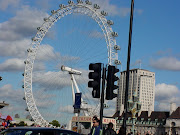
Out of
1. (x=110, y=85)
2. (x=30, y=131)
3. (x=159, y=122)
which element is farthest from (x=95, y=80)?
(x=159, y=122)

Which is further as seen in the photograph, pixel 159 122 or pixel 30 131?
pixel 159 122

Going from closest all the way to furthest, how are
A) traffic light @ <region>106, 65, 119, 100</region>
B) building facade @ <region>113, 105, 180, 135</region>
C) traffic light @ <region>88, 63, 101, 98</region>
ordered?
traffic light @ <region>88, 63, 101, 98</region> < traffic light @ <region>106, 65, 119, 100</region> < building facade @ <region>113, 105, 180, 135</region>

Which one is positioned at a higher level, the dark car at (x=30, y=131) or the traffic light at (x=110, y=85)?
the traffic light at (x=110, y=85)

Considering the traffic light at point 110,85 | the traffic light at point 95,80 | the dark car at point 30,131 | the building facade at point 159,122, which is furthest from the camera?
the building facade at point 159,122

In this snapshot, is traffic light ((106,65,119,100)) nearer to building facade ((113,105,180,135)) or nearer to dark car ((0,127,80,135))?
dark car ((0,127,80,135))

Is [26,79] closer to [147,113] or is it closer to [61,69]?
[61,69]

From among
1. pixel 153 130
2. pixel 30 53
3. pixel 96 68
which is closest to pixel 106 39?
pixel 30 53

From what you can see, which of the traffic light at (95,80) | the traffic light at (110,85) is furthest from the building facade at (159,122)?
the traffic light at (95,80)

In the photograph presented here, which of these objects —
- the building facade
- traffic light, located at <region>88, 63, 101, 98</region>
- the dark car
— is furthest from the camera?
the building facade

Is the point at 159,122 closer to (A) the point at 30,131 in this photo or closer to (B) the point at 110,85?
(B) the point at 110,85

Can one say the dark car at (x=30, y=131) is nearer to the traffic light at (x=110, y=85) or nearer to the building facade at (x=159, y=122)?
the traffic light at (x=110, y=85)

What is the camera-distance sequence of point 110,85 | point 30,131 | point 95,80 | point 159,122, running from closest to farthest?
point 30,131
point 95,80
point 110,85
point 159,122

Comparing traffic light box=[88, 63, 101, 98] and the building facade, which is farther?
the building facade

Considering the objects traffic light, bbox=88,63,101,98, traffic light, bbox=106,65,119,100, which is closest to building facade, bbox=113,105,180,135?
traffic light, bbox=106,65,119,100
